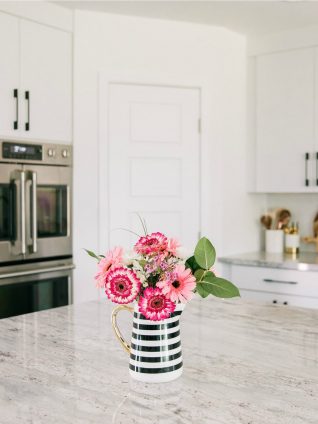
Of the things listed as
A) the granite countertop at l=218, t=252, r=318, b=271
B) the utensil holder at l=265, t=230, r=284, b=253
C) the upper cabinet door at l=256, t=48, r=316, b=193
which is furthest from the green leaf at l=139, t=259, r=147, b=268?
the utensil holder at l=265, t=230, r=284, b=253

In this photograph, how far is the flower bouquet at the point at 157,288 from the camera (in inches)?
50.6

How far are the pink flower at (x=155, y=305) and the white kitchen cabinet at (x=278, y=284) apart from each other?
2.39 metres

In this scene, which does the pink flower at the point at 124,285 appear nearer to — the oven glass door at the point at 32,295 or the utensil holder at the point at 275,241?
the oven glass door at the point at 32,295

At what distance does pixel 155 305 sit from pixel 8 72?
7.35 feet

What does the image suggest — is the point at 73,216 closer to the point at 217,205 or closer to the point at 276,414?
the point at 217,205

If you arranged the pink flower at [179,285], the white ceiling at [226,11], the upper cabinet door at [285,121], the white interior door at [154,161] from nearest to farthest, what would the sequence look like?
the pink flower at [179,285], the white ceiling at [226,11], the white interior door at [154,161], the upper cabinet door at [285,121]

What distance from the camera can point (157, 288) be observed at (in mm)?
1283

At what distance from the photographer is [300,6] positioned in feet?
11.0

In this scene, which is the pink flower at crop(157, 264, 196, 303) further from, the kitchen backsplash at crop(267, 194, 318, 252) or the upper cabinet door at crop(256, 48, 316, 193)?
Answer: the kitchen backsplash at crop(267, 194, 318, 252)

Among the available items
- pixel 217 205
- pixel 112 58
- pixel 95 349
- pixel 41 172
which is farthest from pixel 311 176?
pixel 95 349

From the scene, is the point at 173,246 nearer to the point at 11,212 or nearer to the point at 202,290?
the point at 202,290

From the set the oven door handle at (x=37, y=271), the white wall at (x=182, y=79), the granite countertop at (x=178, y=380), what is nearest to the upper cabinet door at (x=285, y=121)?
the white wall at (x=182, y=79)

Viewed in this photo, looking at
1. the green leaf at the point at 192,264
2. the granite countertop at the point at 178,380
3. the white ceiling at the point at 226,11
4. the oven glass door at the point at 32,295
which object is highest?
the white ceiling at the point at 226,11

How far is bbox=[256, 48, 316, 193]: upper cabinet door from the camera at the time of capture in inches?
150
